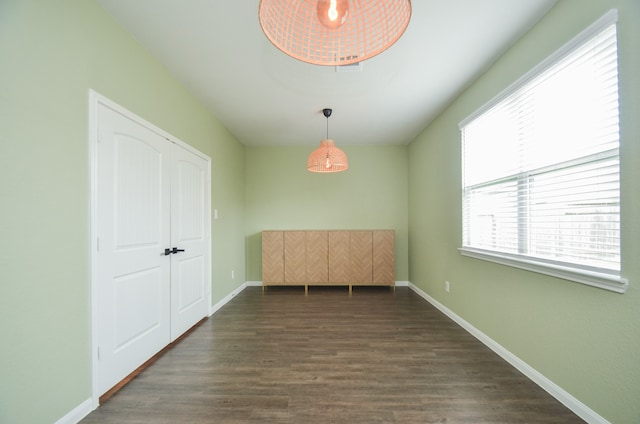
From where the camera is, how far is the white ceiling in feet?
5.76

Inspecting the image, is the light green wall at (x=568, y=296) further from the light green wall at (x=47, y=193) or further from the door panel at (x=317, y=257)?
the light green wall at (x=47, y=193)

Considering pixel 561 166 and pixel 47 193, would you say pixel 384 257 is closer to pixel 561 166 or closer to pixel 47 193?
pixel 561 166

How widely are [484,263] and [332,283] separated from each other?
249 cm

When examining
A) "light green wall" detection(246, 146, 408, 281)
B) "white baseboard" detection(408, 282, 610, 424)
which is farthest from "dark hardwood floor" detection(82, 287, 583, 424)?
"light green wall" detection(246, 146, 408, 281)

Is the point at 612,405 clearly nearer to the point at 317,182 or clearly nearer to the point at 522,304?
the point at 522,304

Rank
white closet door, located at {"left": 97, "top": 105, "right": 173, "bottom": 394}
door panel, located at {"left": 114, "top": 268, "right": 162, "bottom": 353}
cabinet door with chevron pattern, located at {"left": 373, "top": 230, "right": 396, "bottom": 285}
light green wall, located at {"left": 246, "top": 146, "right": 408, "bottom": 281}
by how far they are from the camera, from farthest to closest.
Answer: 1. light green wall, located at {"left": 246, "top": 146, "right": 408, "bottom": 281}
2. cabinet door with chevron pattern, located at {"left": 373, "top": 230, "right": 396, "bottom": 285}
3. door panel, located at {"left": 114, "top": 268, "right": 162, "bottom": 353}
4. white closet door, located at {"left": 97, "top": 105, "right": 173, "bottom": 394}

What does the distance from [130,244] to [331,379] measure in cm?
183

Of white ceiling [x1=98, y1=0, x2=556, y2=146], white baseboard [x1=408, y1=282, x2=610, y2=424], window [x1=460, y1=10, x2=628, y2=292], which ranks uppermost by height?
white ceiling [x1=98, y1=0, x2=556, y2=146]

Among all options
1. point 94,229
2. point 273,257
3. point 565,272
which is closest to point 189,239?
point 94,229

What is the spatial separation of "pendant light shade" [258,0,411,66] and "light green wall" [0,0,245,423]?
1397 millimetres

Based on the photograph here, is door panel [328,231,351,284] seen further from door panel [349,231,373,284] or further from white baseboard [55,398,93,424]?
white baseboard [55,398,93,424]

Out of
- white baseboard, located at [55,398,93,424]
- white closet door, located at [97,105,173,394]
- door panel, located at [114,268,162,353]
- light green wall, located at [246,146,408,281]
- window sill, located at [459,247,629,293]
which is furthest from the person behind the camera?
light green wall, located at [246,146,408,281]

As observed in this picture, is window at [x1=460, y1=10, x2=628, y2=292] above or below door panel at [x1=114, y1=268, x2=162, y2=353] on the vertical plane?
above

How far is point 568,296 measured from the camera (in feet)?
5.33
